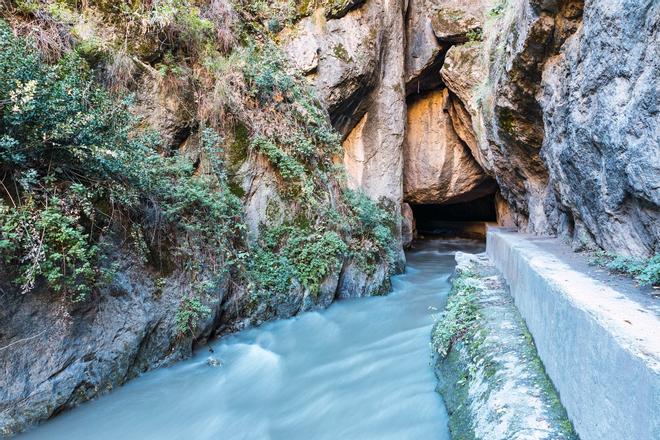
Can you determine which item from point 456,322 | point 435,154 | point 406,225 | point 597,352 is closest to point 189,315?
point 456,322

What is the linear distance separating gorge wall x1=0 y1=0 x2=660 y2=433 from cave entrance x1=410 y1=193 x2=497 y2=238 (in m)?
8.22

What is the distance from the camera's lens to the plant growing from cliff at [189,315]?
496 centimetres

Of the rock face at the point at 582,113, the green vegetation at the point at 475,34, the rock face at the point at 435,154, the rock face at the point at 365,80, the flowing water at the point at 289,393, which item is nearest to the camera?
the rock face at the point at 582,113

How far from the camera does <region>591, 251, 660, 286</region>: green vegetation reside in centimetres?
276

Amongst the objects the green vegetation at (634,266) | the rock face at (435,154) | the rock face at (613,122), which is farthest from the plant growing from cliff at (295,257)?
the rock face at (435,154)

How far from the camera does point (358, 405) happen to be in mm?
4234

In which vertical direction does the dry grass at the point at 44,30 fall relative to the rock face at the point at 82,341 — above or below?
above

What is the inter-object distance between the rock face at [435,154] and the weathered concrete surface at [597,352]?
10427mm

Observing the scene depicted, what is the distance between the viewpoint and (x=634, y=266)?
10.5 ft

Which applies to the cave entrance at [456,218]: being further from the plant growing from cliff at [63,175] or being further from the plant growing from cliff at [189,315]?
the plant growing from cliff at [63,175]

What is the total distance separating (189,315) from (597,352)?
15.0ft

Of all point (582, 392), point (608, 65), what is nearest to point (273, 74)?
point (608, 65)

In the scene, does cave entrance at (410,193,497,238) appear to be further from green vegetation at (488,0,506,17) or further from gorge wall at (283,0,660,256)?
green vegetation at (488,0,506,17)

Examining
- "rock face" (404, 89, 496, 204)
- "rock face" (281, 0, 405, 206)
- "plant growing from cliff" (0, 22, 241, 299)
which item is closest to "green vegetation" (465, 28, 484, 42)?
"rock face" (281, 0, 405, 206)
